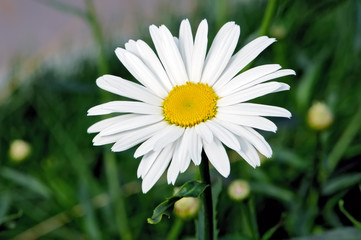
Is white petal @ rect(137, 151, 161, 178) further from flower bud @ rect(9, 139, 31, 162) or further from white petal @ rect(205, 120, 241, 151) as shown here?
flower bud @ rect(9, 139, 31, 162)

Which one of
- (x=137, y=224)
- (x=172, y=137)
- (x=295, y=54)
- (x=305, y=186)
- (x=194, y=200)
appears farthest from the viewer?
(x=295, y=54)

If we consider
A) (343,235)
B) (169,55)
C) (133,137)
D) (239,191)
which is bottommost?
(343,235)

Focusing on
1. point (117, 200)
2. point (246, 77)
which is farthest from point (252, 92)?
point (117, 200)

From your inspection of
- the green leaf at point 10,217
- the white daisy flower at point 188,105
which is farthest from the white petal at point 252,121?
the green leaf at point 10,217

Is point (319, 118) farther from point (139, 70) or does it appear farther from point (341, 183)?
point (139, 70)

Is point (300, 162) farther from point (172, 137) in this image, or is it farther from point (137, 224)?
point (172, 137)

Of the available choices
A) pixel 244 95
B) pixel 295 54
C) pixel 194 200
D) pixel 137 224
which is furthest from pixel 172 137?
pixel 295 54

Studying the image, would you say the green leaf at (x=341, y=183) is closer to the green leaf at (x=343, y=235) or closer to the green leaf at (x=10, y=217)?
the green leaf at (x=343, y=235)
